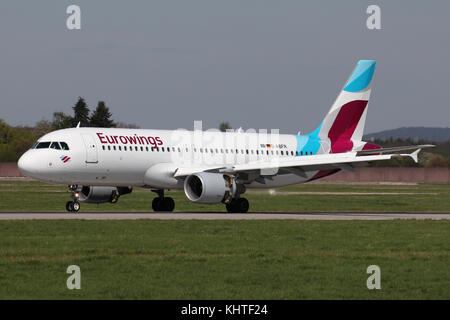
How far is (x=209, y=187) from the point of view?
38.0 meters

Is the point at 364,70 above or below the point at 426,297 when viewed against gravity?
above

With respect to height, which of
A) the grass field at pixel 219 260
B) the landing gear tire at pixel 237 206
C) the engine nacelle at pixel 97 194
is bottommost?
the grass field at pixel 219 260

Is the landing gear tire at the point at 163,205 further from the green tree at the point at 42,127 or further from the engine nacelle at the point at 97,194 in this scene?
the green tree at the point at 42,127

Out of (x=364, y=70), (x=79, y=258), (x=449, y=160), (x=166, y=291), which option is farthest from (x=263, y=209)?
(x=449, y=160)

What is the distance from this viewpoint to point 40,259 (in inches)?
794

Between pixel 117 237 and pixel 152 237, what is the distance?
1.08 metres

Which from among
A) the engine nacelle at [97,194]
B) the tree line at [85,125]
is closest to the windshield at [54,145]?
the engine nacelle at [97,194]

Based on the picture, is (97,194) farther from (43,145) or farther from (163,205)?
(43,145)

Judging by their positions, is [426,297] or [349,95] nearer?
[426,297]

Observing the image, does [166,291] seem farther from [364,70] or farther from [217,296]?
[364,70]

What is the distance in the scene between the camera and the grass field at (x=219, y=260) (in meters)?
16.1

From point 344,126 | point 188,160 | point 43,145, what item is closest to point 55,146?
point 43,145

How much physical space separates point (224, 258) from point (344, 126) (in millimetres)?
28692

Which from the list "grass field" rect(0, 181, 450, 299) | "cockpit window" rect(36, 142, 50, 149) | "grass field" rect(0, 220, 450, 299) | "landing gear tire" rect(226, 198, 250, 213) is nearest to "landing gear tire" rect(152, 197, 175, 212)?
"landing gear tire" rect(226, 198, 250, 213)
